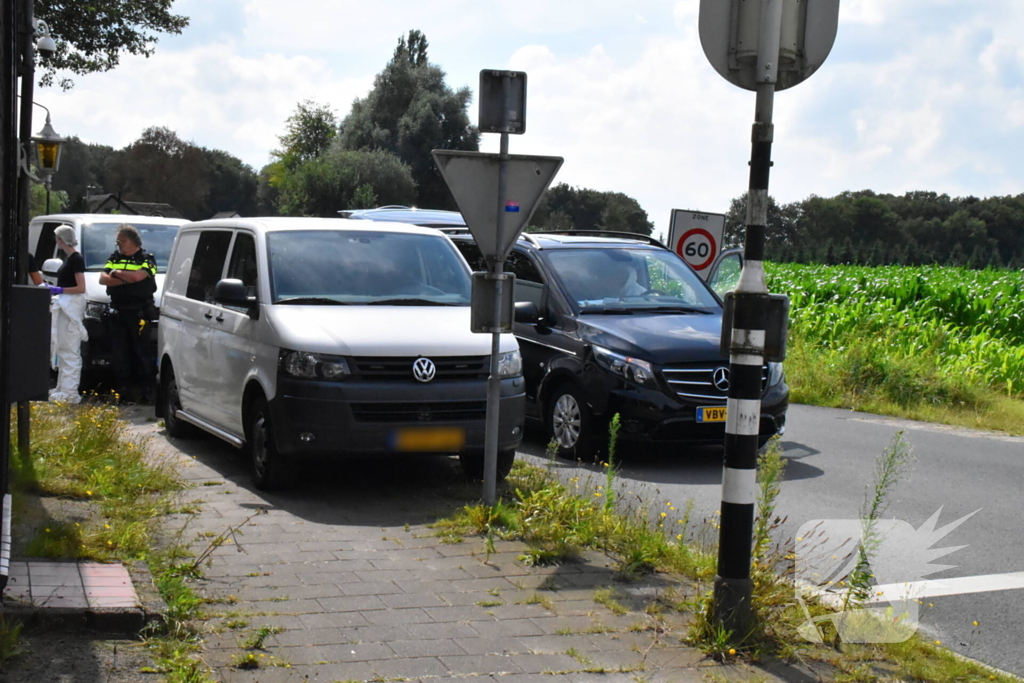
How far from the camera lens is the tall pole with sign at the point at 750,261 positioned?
4816 millimetres

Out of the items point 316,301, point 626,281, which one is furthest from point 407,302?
point 626,281

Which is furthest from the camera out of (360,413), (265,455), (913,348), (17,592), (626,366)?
(913,348)

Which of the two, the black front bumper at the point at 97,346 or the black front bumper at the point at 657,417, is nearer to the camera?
the black front bumper at the point at 657,417

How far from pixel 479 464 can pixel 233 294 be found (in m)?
2.19

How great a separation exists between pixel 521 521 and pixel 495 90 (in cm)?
267

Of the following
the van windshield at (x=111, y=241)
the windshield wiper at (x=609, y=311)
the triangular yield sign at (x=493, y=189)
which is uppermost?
the triangular yield sign at (x=493, y=189)

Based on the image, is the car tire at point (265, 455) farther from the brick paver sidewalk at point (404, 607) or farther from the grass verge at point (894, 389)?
the grass verge at point (894, 389)

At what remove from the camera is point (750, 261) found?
485 cm

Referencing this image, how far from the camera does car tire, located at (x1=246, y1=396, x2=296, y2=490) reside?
25.3ft

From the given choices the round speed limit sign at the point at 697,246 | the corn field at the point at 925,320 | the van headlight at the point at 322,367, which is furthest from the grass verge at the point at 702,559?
the corn field at the point at 925,320

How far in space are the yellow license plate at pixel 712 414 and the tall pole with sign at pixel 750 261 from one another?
14.9ft

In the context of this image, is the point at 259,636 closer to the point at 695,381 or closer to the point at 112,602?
the point at 112,602

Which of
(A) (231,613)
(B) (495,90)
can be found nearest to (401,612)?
(A) (231,613)

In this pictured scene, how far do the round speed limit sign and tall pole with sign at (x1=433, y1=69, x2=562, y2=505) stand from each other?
6.98 meters
